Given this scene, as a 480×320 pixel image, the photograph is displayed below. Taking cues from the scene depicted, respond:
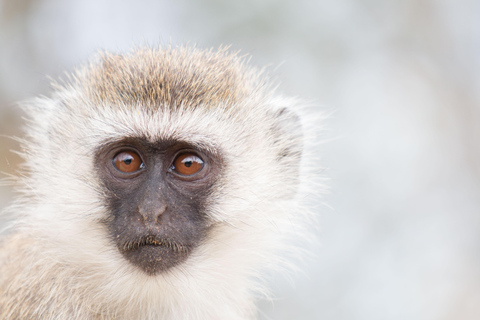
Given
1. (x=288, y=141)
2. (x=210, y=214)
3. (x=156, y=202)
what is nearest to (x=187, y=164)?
(x=210, y=214)

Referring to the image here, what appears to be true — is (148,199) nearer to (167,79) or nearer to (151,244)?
(151,244)

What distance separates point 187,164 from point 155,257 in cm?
63

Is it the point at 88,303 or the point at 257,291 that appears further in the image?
the point at 257,291

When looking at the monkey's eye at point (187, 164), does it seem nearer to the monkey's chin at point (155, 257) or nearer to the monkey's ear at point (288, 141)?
the monkey's chin at point (155, 257)

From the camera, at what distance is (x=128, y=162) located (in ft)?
10.6

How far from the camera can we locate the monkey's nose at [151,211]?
2.88 m

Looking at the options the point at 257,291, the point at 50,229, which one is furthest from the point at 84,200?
the point at 257,291

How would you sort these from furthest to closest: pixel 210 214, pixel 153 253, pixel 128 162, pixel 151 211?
pixel 210 214 < pixel 128 162 < pixel 153 253 < pixel 151 211

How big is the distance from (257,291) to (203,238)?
0.79 meters

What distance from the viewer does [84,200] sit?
3.29 meters

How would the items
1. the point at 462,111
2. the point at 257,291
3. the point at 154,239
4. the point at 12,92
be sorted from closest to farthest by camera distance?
the point at 154,239 < the point at 257,291 < the point at 12,92 < the point at 462,111

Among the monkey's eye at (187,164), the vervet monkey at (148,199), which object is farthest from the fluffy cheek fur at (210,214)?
the monkey's eye at (187,164)

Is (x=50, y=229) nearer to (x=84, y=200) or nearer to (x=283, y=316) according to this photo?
(x=84, y=200)

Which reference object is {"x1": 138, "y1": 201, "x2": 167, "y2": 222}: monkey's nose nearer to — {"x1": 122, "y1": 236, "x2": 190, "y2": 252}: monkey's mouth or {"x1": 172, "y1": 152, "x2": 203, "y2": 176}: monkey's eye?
{"x1": 122, "y1": 236, "x2": 190, "y2": 252}: monkey's mouth
